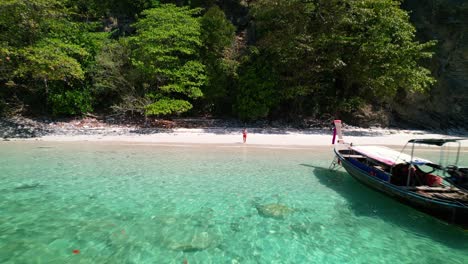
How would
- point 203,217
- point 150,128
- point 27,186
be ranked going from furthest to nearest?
point 150,128
point 27,186
point 203,217

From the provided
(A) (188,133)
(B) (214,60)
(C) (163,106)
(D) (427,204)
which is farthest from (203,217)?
(B) (214,60)

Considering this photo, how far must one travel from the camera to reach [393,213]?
8969 millimetres

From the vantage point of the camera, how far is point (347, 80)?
24.7 m

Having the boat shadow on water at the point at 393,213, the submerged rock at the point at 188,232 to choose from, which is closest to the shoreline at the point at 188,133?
the boat shadow on water at the point at 393,213

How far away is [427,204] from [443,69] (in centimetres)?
2534

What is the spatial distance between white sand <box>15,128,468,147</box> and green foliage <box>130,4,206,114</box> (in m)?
2.83

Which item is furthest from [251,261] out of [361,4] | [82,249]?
[361,4]

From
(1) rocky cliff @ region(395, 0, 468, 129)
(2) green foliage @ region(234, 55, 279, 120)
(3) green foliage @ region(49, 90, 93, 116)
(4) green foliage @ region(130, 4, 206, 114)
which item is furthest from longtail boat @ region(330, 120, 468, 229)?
(3) green foliage @ region(49, 90, 93, 116)

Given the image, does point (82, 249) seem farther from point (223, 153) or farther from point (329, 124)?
point (329, 124)

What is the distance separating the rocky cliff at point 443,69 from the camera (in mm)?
26203

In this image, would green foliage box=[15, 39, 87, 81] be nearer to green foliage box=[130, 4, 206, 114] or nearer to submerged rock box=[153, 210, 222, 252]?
green foliage box=[130, 4, 206, 114]

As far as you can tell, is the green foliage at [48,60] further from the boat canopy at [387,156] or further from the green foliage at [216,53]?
the boat canopy at [387,156]

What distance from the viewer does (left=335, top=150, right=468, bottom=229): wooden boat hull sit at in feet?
24.8

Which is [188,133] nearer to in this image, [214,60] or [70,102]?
[214,60]
